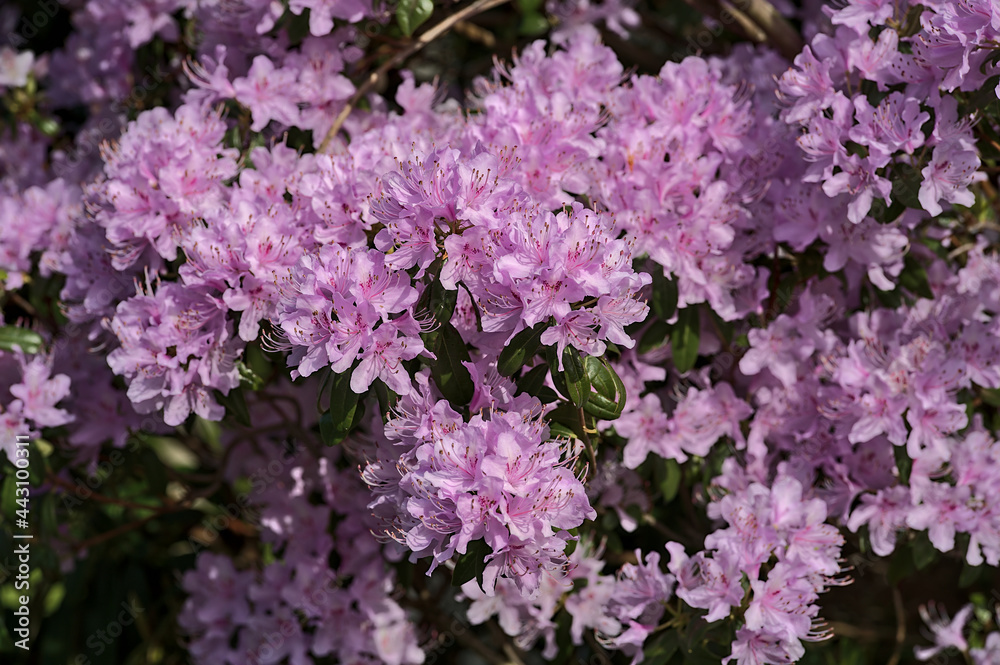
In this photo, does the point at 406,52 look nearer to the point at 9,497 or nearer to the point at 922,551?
the point at 9,497

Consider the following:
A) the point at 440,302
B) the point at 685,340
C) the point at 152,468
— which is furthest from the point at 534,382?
the point at 152,468

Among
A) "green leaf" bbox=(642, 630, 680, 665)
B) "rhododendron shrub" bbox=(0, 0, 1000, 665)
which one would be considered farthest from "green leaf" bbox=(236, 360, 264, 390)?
"green leaf" bbox=(642, 630, 680, 665)

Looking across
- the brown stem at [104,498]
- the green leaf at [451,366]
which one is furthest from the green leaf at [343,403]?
the brown stem at [104,498]

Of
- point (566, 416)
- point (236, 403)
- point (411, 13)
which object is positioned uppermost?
point (411, 13)

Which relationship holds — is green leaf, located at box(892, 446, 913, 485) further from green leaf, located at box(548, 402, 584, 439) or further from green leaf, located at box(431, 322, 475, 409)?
green leaf, located at box(431, 322, 475, 409)

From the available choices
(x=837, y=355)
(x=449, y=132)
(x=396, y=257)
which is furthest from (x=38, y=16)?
(x=837, y=355)

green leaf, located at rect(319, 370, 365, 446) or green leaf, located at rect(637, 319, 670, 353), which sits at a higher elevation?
green leaf, located at rect(319, 370, 365, 446)
